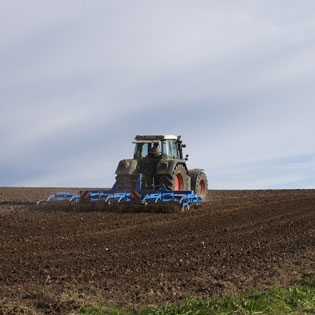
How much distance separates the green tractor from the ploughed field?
8.57 ft

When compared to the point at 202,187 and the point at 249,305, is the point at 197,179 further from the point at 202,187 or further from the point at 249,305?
the point at 249,305

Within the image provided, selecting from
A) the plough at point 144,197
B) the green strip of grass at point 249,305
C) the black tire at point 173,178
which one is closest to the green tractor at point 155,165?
the black tire at point 173,178

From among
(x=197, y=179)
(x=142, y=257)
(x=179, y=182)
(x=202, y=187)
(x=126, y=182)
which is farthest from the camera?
(x=202, y=187)

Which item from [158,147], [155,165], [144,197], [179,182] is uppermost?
[158,147]

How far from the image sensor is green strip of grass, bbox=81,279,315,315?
5.19m

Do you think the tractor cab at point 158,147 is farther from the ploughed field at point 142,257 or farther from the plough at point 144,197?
the ploughed field at point 142,257

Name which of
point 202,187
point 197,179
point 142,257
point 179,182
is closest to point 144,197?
point 179,182

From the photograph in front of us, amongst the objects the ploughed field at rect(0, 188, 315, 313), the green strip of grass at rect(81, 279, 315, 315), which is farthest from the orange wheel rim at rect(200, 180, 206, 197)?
the green strip of grass at rect(81, 279, 315, 315)

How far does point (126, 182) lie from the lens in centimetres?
1573

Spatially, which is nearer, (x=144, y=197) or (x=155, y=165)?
(x=144, y=197)

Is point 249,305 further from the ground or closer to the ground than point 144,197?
closer to the ground

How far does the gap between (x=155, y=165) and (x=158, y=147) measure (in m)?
0.61

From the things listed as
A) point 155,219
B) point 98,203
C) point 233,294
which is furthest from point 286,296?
point 98,203

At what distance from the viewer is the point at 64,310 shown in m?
5.20
